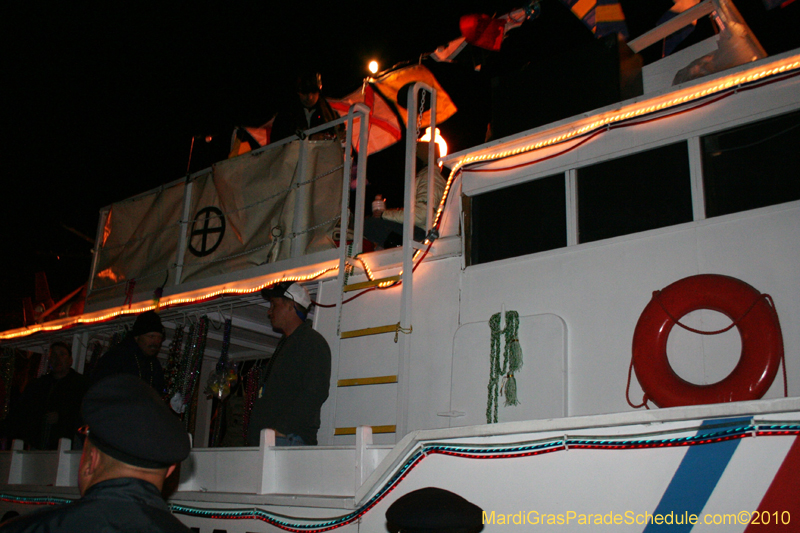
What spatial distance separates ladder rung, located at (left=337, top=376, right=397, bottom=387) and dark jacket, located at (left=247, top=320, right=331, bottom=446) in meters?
0.30

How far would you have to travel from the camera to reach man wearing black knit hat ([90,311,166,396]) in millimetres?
5605

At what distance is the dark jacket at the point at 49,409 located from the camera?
6.30m

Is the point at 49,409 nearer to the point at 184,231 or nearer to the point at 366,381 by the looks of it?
the point at 184,231

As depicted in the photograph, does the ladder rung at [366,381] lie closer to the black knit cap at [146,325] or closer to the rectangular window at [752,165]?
the black knit cap at [146,325]

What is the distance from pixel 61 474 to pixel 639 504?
493cm

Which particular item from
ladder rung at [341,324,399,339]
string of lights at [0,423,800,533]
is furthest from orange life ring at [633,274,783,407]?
ladder rung at [341,324,399,339]

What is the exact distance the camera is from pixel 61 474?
5.43m

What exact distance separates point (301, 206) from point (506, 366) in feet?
9.25

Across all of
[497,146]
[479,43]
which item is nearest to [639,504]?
[497,146]

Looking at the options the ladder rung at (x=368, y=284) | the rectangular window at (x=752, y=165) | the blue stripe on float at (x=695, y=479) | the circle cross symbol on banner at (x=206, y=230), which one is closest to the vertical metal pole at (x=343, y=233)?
the ladder rung at (x=368, y=284)

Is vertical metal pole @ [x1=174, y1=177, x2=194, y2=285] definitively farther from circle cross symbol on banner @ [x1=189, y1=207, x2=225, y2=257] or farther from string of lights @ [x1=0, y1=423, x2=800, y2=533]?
string of lights @ [x1=0, y1=423, x2=800, y2=533]

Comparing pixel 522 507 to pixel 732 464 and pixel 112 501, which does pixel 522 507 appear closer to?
pixel 732 464

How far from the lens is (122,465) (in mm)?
1772

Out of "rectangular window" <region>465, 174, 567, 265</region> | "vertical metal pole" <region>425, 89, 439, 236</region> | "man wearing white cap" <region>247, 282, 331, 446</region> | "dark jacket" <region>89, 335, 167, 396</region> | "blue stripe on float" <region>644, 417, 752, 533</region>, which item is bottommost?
"blue stripe on float" <region>644, 417, 752, 533</region>
